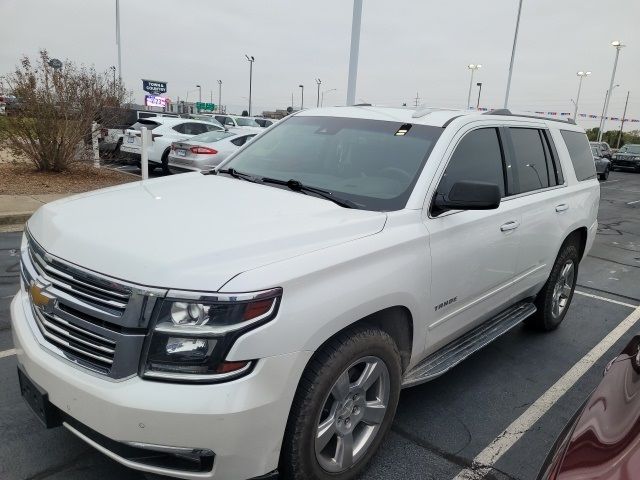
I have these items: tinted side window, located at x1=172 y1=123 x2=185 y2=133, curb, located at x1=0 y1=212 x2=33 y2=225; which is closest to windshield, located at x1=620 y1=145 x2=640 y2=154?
tinted side window, located at x1=172 y1=123 x2=185 y2=133

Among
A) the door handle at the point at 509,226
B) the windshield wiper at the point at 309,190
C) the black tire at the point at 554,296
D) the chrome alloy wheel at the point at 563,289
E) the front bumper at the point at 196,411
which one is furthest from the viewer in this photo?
the chrome alloy wheel at the point at 563,289

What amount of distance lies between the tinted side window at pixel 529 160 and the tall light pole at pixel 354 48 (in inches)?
403

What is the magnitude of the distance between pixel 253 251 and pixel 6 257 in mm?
5403

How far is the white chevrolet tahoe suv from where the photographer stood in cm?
201

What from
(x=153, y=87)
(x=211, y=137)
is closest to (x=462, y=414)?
(x=211, y=137)

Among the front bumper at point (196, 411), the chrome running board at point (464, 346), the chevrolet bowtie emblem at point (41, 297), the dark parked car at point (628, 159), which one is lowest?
the dark parked car at point (628, 159)

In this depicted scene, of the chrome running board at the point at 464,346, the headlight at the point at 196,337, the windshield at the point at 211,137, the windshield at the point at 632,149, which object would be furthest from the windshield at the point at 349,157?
the windshield at the point at 632,149

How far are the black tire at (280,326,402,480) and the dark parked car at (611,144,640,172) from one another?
36.5m

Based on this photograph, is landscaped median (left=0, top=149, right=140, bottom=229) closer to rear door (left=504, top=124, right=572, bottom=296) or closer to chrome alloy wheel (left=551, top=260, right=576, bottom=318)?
rear door (left=504, top=124, right=572, bottom=296)

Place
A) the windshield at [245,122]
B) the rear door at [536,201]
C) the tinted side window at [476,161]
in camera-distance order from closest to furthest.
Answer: the tinted side window at [476,161] → the rear door at [536,201] → the windshield at [245,122]

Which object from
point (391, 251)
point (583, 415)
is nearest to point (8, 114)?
point (391, 251)

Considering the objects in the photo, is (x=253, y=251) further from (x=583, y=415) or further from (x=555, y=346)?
(x=555, y=346)

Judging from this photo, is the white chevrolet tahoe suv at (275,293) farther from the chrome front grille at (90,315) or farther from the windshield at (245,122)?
the windshield at (245,122)

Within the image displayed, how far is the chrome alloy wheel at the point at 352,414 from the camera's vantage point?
2490mm
